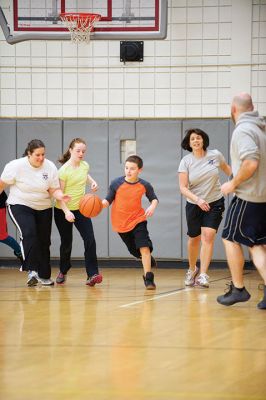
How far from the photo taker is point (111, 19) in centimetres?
1223

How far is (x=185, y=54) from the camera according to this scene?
43.5 ft

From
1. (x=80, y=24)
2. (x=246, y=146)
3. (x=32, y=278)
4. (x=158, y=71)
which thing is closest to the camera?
(x=246, y=146)

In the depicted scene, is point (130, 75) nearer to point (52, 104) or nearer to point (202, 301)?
point (52, 104)

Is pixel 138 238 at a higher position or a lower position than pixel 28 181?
Answer: lower

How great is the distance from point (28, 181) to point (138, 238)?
4.44 ft

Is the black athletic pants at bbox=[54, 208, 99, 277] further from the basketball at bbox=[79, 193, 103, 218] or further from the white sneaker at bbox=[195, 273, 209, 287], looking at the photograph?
the white sneaker at bbox=[195, 273, 209, 287]

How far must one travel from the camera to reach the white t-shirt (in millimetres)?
10195

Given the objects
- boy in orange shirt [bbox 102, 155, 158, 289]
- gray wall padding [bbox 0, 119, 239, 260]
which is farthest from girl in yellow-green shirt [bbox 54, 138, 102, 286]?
gray wall padding [bbox 0, 119, 239, 260]

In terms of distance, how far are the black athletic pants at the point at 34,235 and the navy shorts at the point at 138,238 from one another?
898 mm

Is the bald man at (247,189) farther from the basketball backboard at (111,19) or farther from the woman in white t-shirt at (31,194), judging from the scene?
the basketball backboard at (111,19)

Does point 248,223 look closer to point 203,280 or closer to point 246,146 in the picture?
point 246,146

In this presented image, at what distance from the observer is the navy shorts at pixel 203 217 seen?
1031 centimetres

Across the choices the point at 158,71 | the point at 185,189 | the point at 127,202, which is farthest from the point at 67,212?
the point at 158,71

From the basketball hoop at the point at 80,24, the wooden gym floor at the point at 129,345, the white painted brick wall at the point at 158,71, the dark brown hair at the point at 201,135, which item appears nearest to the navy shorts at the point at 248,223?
the wooden gym floor at the point at 129,345
